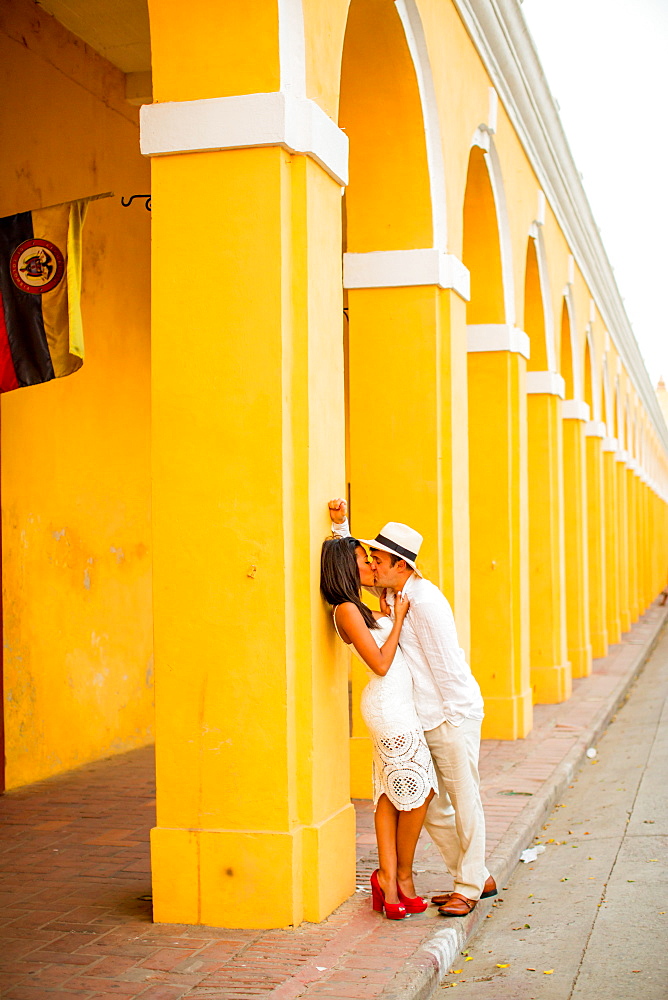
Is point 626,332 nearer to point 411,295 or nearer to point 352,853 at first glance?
point 411,295

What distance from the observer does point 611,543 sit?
22672mm

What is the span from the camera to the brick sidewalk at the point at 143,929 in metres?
4.46

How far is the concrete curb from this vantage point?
15.0 feet

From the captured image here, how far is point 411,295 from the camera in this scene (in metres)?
7.91

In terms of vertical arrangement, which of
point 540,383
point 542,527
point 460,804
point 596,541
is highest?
point 540,383

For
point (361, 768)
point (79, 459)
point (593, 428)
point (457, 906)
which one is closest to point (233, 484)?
point (457, 906)

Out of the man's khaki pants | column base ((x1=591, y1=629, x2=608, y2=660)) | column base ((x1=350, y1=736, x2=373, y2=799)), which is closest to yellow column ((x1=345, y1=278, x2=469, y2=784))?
column base ((x1=350, y1=736, x2=373, y2=799))

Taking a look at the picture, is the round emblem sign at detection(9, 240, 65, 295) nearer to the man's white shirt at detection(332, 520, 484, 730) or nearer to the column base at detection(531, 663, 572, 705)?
the man's white shirt at detection(332, 520, 484, 730)

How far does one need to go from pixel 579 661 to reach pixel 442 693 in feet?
37.1

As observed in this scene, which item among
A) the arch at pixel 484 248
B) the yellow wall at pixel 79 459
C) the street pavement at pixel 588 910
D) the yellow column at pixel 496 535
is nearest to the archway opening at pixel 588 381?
the yellow column at pixel 496 535

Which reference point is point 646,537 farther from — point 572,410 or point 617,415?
point 572,410

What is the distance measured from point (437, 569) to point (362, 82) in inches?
126

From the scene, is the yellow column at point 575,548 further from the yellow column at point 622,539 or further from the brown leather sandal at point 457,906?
the brown leather sandal at point 457,906

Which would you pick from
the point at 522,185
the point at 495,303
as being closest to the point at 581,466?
the point at 522,185
